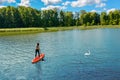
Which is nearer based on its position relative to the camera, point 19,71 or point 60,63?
point 19,71

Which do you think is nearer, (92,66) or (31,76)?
(31,76)

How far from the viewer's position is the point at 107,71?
31500 millimetres

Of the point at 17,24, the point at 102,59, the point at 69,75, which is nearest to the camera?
the point at 69,75

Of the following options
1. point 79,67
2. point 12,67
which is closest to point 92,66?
point 79,67

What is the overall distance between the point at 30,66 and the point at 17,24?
129546 mm

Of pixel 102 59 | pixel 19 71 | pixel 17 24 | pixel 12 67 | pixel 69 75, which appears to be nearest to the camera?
pixel 69 75

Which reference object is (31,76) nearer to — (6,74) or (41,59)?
(6,74)

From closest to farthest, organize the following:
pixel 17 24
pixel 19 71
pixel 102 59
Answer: pixel 19 71 < pixel 102 59 < pixel 17 24

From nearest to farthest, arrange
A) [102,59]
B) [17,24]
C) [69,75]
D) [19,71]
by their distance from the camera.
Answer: [69,75]
[19,71]
[102,59]
[17,24]

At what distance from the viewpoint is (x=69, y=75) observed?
30.2 metres

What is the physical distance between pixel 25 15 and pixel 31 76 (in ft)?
460

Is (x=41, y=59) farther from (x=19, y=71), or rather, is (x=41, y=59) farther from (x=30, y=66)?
A: (x=19, y=71)

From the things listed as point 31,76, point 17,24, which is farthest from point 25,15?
point 31,76

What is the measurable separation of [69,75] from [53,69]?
13.2ft
